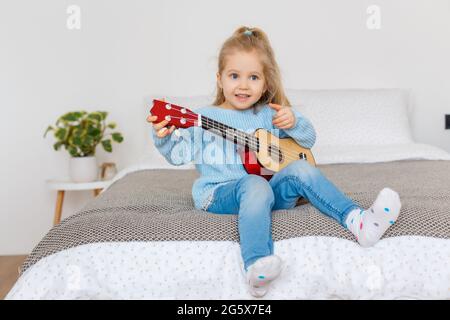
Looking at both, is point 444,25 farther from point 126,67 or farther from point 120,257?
point 120,257

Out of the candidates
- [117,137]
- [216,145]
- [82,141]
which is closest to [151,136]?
[117,137]

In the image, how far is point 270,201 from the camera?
137cm

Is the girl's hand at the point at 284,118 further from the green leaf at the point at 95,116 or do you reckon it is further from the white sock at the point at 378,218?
the green leaf at the point at 95,116

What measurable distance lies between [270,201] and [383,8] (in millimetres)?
2082

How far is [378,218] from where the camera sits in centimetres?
126

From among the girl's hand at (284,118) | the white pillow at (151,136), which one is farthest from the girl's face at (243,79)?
the white pillow at (151,136)

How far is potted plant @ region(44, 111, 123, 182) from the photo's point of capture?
2.83 m

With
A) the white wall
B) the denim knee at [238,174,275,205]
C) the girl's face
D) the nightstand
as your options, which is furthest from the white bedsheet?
the white wall

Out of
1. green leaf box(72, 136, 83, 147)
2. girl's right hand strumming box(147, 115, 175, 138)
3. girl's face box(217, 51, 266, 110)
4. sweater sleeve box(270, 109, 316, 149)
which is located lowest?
green leaf box(72, 136, 83, 147)

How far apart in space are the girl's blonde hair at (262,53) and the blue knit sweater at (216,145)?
4 cm

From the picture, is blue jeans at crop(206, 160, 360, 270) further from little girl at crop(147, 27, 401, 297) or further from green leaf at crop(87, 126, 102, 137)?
green leaf at crop(87, 126, 102, 137)

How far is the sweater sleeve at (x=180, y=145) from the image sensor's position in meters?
1.56

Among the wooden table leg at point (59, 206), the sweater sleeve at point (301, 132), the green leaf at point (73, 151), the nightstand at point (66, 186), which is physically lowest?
the wooden table leg at point (59, 206)

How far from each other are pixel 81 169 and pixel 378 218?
1909 mm
